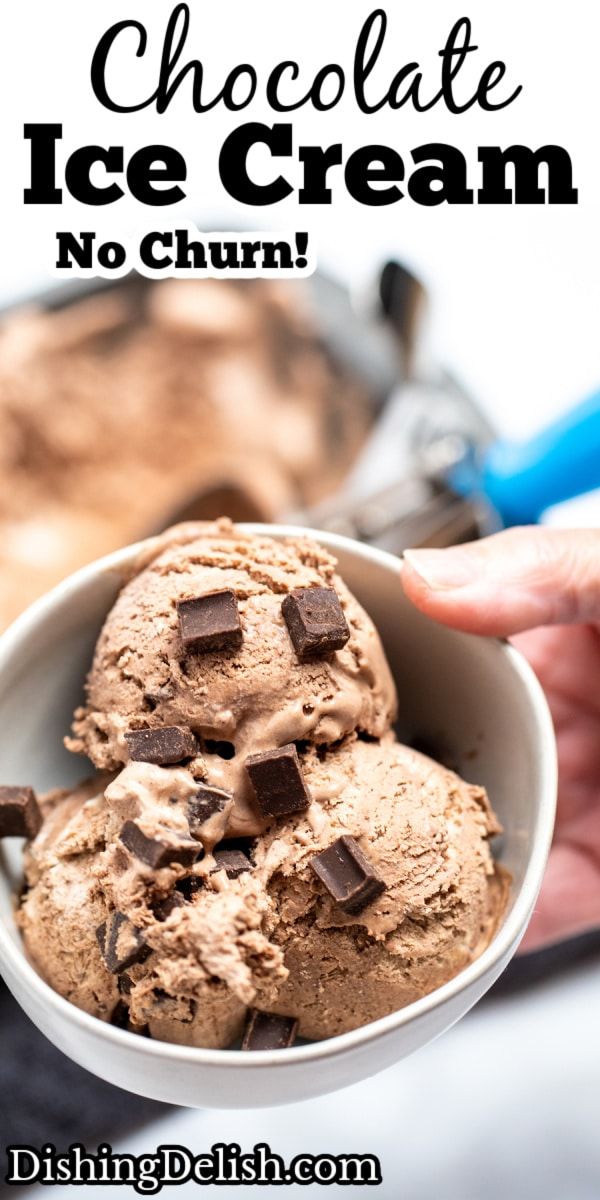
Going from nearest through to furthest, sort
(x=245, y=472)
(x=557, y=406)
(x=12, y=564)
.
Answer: (x=12, y=564) → (x=245, y=472) → (x=557, y=406)

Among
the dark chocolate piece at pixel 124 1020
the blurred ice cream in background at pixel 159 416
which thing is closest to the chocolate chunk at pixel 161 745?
the dark chocolate piece at pixel 124 1020

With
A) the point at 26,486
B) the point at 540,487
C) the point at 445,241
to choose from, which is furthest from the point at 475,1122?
the point at 445,241

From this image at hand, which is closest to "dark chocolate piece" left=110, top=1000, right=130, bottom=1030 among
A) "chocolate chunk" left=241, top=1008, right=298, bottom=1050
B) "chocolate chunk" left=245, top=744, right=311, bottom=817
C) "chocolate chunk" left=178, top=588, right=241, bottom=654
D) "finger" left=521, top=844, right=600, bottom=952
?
"chocolate chunk" left=241, top=1008, right=298, bottom=1050

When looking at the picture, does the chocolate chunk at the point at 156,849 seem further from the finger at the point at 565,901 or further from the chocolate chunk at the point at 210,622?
the finger at the point at 565,901

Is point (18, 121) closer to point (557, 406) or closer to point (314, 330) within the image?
point (314, 330)

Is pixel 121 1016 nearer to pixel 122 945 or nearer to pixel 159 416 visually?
pixel 122 945

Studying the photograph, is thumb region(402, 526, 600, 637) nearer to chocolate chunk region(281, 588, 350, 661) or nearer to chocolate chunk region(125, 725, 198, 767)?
chocolate chunk region(281, 588, 350, 661)

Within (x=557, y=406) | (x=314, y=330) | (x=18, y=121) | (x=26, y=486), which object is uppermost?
(x=18, y=121)
